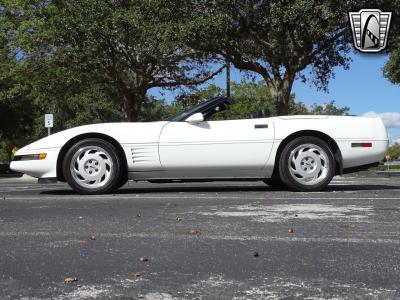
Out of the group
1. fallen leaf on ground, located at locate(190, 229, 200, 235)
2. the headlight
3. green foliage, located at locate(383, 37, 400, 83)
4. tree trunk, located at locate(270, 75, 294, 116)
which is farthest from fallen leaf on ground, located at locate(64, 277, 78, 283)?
green foliage, located at locate(383, 37, 400, 83)

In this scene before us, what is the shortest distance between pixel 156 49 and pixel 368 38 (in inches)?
285

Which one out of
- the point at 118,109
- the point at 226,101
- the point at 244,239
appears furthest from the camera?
the point at 118,109

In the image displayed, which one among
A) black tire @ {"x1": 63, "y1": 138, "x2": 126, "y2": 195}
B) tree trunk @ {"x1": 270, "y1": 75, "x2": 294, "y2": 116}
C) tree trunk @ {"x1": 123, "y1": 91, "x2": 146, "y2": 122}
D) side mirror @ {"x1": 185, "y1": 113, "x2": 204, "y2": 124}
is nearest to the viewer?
black tire @ {"x1": 63, "y1": 138, "x2": 126, "y2": 195}

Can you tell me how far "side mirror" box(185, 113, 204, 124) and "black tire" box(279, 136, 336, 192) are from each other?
44.0 inches

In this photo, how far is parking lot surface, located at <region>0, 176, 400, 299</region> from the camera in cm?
277

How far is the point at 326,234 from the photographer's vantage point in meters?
4.08

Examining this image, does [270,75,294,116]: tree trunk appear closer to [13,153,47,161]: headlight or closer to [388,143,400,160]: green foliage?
[13,153,47,161]: headlight

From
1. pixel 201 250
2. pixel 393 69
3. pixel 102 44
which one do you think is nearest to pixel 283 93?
pixel 102 44

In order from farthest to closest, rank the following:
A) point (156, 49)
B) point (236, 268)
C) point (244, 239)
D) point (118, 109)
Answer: point (118, 109) < point (156, 49) < point (244, 239) < point (236, 268)

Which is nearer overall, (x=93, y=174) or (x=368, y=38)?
(x=93, y=174)

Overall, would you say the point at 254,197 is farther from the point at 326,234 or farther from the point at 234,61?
the point at 234,61

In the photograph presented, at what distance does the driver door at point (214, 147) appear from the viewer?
694 centimetres

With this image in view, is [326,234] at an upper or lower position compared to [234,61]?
lower

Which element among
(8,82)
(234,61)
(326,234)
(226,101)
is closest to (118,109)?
(8,82)
